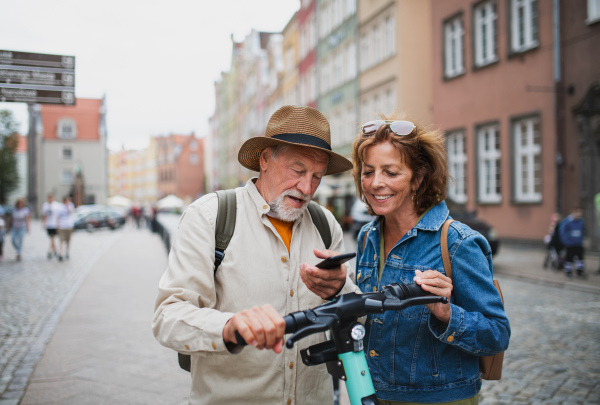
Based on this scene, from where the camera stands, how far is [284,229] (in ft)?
7.75

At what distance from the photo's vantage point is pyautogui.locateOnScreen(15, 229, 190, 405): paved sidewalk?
4.62 metres

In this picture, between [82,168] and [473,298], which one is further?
[82,168]

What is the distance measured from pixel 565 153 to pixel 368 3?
1526cm

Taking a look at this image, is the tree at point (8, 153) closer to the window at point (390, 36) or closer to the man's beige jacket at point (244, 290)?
the window at point (390, 36)

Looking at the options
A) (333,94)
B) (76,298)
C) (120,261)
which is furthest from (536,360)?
(333,94)

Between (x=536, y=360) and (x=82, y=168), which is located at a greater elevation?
(x=82, y=168)

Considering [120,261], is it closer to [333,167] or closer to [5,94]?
[5,94]

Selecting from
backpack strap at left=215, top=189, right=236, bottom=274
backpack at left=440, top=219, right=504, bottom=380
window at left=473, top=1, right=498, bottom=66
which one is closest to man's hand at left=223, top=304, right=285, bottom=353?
backpack strap at left=215, top=189, right=236, bottom=274

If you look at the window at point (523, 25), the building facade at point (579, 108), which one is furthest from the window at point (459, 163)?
the building facade at point (579, 108)

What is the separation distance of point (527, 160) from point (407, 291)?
649 inches

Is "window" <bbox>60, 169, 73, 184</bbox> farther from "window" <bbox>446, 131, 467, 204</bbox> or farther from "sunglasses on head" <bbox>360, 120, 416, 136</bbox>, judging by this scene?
"sunglasses on head" <bbox>360, 120, 416, 136</bbox>

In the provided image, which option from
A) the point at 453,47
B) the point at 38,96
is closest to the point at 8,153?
the point at 453,47

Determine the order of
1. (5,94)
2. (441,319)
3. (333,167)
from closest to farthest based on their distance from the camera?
1. (441,319)
2. (333,167)
3. (5,94)

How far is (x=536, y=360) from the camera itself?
5453mm
